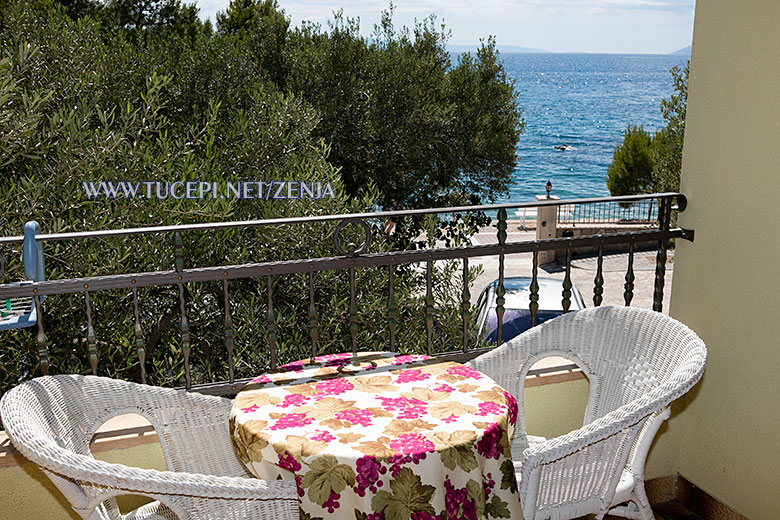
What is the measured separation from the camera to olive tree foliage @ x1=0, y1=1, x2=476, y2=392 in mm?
5523

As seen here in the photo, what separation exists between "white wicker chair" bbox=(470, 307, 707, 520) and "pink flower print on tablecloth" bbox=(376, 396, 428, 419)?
0.31m

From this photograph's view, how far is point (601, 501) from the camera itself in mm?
2172

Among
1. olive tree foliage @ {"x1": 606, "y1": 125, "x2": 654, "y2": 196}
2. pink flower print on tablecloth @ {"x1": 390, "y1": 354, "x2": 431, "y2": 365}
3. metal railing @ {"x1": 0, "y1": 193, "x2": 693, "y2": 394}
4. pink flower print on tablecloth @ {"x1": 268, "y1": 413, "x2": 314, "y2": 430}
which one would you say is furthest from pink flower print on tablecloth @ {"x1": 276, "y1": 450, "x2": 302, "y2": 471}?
olive tree foliage @ {"x1": 606, "y1": 125, "x2": 654, "y2": 196}

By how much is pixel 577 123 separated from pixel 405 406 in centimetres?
6754

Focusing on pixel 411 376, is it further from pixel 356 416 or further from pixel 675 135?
pixel 675 135

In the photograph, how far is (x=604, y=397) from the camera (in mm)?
2621

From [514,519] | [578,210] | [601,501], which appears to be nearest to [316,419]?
[514,519]

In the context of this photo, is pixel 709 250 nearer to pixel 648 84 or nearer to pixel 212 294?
pixel 212 294

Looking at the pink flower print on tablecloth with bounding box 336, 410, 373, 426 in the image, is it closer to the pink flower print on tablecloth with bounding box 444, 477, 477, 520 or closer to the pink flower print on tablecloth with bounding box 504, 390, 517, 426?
the pink flower print on tablecloth with bounding box 444, 477, 477, 520

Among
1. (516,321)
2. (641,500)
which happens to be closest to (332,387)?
(641,500)

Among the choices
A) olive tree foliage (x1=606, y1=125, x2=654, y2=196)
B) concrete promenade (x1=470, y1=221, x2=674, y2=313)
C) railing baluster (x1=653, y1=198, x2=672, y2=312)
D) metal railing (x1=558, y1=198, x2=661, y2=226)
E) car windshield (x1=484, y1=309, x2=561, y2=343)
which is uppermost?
railing baluster (x1=653, y1=198, x2=672, y2=312)

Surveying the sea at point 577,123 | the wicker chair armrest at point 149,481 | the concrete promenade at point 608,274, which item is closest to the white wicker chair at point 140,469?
the wicker chair armrest at point 149,481

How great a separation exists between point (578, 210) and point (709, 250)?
22161 mm

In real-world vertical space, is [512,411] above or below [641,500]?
above
